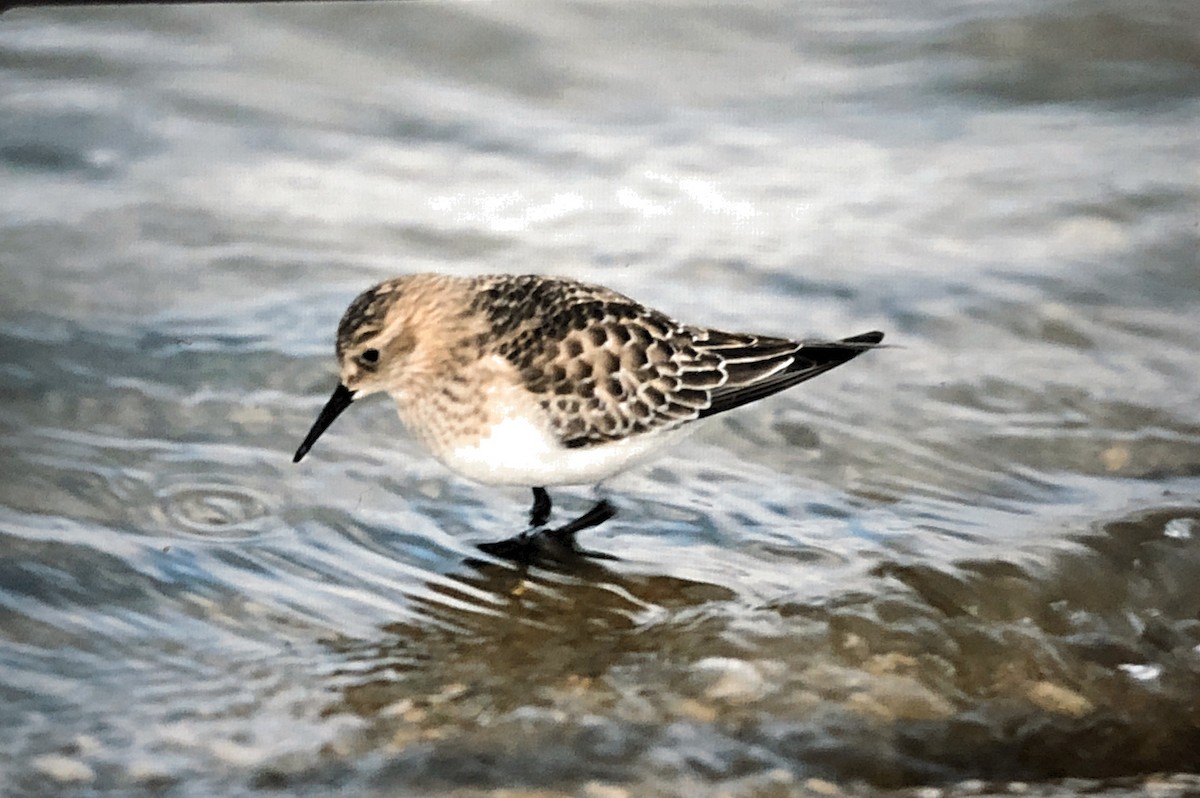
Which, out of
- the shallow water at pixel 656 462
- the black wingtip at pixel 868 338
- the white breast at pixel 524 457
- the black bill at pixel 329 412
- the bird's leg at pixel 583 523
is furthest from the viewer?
the black wingtip at pixel 868 338

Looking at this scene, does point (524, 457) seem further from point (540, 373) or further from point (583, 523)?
point (583, 523)

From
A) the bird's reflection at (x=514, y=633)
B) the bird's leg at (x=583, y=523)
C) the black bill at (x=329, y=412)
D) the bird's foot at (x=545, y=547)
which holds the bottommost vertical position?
the bird's reflection at (x=514, y=633)

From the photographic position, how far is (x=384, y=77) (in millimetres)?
7898

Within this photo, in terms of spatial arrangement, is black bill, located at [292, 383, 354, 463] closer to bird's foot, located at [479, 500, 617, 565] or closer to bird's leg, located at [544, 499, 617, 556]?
bird's foot, located at [479, 500, 617, 565]

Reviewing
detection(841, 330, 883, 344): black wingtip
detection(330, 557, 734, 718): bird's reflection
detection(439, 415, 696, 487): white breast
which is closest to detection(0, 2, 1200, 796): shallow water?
detection(330, 557, 734, 718): bird's reflection

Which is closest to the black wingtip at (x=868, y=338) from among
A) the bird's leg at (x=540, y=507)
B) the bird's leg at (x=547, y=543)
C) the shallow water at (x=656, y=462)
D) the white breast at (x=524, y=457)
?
the shallow water at (x=656, y=462)

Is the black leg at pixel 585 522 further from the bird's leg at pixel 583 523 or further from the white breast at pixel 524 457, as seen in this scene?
the white breast at pixel 524 457

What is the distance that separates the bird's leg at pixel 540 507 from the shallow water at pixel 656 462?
0.11 metres

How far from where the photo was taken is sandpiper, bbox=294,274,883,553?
440cm

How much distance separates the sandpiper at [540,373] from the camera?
4.40m

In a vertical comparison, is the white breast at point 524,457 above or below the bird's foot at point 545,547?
above

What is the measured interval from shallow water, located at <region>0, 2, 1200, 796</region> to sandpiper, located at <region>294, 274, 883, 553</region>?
298 mm

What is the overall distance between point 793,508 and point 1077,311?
75.5 inches

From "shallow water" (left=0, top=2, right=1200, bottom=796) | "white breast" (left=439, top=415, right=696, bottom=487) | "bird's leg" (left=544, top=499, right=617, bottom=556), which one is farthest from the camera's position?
"bird's leg" (left=544, top=499, right=617, bottom=556)
